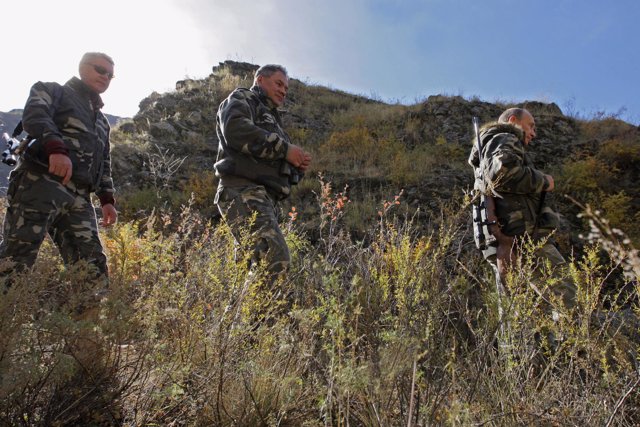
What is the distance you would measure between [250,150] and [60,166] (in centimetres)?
110

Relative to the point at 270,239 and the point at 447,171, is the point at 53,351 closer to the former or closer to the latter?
the point at 270,239

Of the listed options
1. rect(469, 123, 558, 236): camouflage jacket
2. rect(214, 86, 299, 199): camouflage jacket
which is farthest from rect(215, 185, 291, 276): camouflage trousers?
rect(469, 123, 558, 236): camouflage jacket

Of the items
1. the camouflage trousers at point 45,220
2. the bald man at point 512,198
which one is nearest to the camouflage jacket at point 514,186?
the bald man at point 512,198

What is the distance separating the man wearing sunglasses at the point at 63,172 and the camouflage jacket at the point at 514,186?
2.63 meters

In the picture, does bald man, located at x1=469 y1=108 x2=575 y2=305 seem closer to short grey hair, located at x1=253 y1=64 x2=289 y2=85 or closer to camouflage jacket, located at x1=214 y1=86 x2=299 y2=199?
camouflage jacket, located at x1=214 y1=86 x2=299 y2=199

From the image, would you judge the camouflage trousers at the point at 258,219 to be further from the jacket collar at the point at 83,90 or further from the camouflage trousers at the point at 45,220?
the jacket collar at the point at 83,90

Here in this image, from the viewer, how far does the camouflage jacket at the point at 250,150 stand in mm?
2783

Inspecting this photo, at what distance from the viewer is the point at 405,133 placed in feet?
39.0

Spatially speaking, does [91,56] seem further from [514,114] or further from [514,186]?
[514,114]

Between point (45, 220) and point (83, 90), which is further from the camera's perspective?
point (83, 90)

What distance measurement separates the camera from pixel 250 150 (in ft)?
9.16

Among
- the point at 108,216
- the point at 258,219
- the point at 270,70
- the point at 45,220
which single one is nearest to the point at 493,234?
the point at 258,219

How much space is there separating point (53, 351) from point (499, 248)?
271 centimetres

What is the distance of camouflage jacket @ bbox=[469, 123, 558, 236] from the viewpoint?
118 inches
